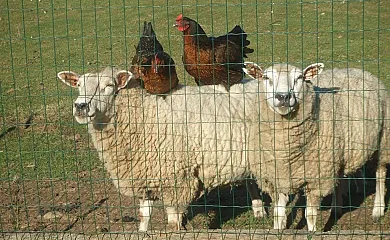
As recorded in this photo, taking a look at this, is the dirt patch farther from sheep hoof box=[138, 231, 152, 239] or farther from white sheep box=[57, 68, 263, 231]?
sheep hoof box=[138, 231, 152, 239]

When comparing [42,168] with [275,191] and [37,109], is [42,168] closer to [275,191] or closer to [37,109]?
[37,109]

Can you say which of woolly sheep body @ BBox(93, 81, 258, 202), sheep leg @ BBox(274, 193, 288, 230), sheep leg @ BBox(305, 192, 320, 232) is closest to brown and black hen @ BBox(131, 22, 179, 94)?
woolly sheep body @ BBox(93, 81, 258, 202)

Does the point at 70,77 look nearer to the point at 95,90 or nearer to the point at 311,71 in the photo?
the point at 95,90

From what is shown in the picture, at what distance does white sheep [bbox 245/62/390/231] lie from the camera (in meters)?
5.77

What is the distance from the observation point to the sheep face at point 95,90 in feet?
18.9

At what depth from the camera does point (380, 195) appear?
690 centimetres

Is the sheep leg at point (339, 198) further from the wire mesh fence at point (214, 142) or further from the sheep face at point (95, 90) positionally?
the sheep face at point (95, 90)

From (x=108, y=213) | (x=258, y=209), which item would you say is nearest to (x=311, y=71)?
(x=258, y=209)

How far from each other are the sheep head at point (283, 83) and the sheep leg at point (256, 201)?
1.40m

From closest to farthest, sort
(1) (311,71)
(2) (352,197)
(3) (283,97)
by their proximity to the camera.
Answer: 1. (3) (283,97)
2. (1) (311,71)
3. (2) (352,197)

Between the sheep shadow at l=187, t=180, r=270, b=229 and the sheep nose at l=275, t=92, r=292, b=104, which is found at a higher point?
the sheep nose at l=275, t=92, r=292, b=104

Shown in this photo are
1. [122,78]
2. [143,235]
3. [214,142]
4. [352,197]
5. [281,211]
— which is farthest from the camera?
[352,197]

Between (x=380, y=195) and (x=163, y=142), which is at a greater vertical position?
(x=163, y=142)

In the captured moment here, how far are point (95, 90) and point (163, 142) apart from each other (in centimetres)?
81
